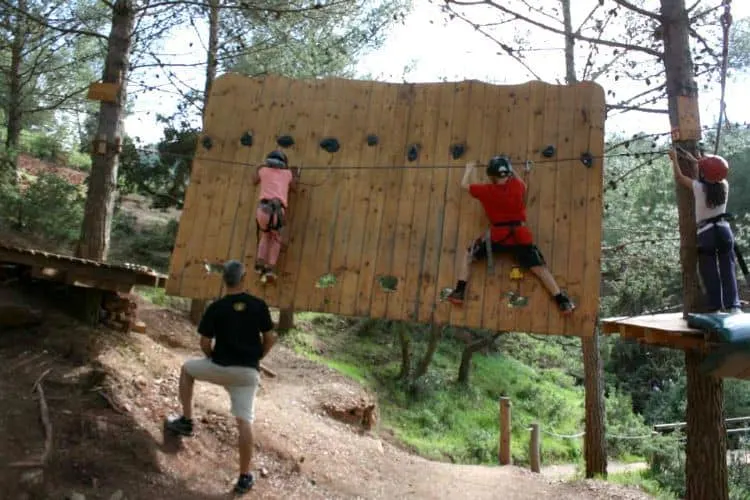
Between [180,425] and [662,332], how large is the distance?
4156 mm

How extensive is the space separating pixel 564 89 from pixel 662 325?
2398 millimetres

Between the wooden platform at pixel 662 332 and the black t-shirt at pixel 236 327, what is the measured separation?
2.93 meters

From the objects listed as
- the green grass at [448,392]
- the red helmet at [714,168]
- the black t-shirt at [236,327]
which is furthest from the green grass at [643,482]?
the black t-shirt at [236,327]

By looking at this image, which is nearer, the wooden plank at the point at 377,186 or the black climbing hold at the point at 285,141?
the wooden plank at the point at 377,186

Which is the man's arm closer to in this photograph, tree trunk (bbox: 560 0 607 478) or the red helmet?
the red helmet

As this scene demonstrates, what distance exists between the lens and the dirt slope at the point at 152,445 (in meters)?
4.80

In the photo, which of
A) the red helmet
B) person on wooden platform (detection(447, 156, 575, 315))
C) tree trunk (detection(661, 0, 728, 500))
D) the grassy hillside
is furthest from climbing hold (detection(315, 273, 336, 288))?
the grassy hillside

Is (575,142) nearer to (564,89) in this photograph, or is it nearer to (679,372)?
(564,89)

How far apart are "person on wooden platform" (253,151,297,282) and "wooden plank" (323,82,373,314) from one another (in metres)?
0.54

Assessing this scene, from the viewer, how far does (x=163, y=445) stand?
5.44 metres

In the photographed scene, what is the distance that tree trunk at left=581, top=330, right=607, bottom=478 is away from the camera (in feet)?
32.1

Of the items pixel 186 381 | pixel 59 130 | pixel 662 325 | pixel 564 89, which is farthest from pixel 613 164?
pixel 59 130

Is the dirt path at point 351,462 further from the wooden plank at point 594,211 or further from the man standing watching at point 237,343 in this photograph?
the wooden plank at point 594,211

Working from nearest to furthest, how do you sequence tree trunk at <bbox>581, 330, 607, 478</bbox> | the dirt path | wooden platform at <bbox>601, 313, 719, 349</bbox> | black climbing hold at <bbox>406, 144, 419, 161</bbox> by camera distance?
wooden platform at <bbox>601, 313, 719, 349</bbox> < black climbing hold at <bbox>406, 144, 419, 161</bbox> < the dirt path < tree trunk at <bbox>581, 330, 607, 478</bbox>
